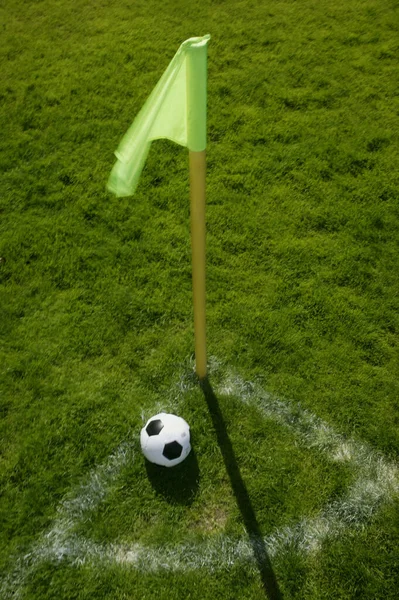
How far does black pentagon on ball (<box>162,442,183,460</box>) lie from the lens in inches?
158

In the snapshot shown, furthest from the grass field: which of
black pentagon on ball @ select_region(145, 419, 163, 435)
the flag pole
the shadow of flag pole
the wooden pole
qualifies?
the shadow of flag pole

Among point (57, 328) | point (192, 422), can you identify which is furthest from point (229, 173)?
point (192, 422)

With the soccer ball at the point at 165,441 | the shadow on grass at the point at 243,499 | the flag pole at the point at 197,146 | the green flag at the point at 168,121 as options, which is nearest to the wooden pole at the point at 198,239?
the flag pole at the point at 197,146

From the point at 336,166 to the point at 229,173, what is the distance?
121 centimetres

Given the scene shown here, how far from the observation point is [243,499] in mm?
4090

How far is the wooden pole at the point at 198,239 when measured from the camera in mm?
3057

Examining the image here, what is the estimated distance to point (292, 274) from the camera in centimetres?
533

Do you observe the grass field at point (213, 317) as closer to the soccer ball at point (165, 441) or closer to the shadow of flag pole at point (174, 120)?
the soccer ball at point (165, 441)

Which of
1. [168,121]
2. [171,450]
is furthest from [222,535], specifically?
[168,121]

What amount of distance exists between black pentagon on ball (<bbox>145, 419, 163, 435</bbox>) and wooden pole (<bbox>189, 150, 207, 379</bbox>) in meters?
0.61

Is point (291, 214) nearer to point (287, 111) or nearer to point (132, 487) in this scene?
point (287, 111)

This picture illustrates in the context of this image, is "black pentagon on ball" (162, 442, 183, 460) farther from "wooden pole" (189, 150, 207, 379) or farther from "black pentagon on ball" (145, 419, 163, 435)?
"wooden pole" (189, 150, 207, 379)

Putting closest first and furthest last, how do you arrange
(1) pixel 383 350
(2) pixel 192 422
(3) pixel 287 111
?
(2) pixel 192 422 < (1) pixel 383 350 < (3) pixel 287 111

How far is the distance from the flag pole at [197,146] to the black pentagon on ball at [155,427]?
83cm
